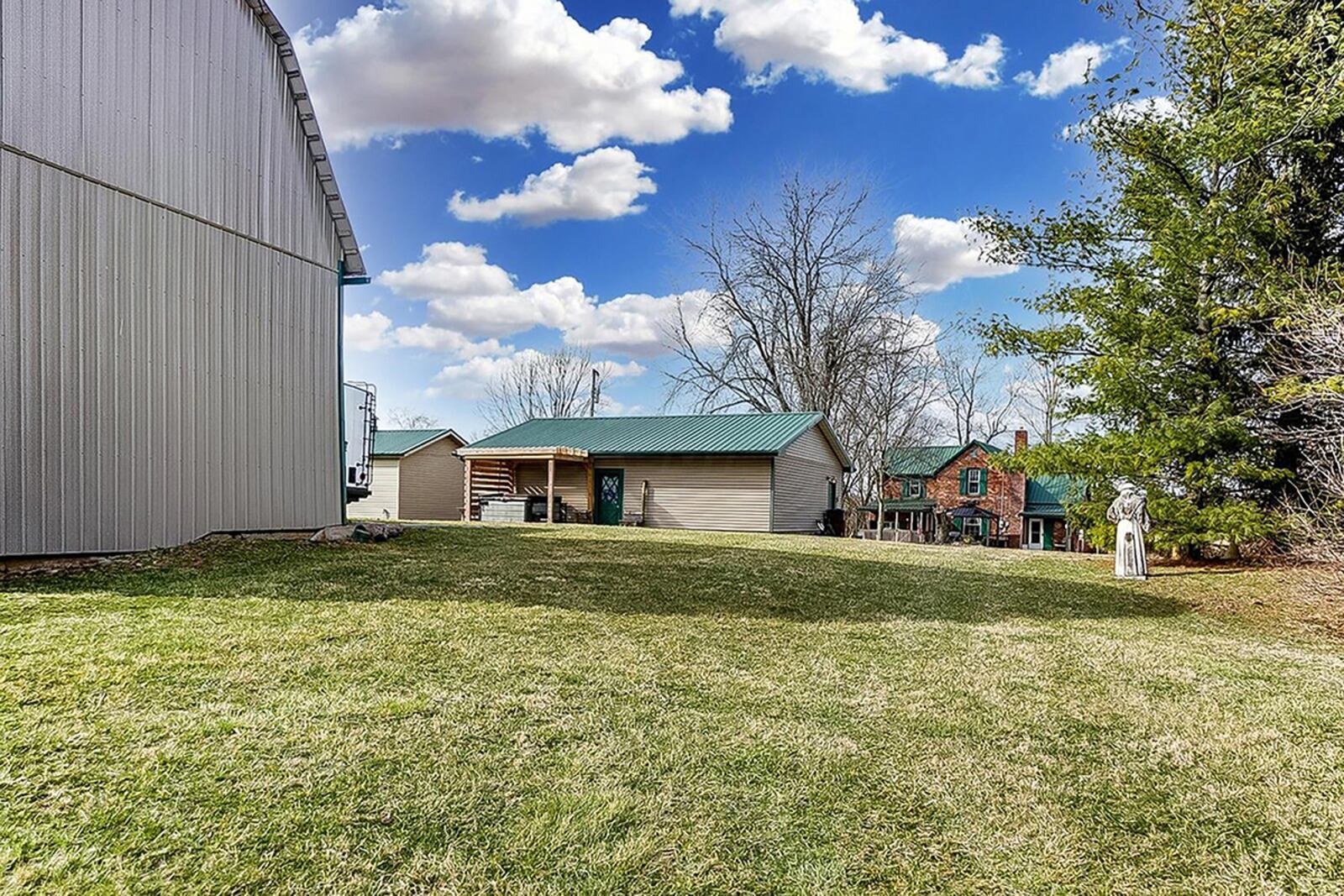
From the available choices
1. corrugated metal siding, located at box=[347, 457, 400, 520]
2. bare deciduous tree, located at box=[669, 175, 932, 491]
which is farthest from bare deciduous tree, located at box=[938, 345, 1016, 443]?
corrugated metal siding, located at box=[347, 457, 400, 520]

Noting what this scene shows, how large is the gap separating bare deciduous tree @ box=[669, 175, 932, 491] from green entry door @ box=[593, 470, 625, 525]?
7.81 meters

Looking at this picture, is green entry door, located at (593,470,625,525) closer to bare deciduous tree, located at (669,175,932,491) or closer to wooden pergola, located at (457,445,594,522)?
wooden pergola, located at (457,445,594,522)

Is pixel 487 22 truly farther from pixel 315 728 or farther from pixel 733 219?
pixel 733 219

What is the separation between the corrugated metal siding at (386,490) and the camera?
24.8 m

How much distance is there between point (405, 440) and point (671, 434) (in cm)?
1016

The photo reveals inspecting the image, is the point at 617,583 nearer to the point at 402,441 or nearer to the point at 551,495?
the point at 551,495

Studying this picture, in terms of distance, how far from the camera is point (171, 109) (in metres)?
8.39

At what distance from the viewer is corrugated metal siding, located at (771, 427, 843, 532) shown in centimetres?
2089

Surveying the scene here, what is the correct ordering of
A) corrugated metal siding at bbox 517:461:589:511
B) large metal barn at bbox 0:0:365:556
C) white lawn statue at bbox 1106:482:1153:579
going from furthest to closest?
corrugated metal siding at bbox 517:461:589:511
white lawn statue at bbox 1106:482:1153:579
large metal barn at bbox 0:0:365:556

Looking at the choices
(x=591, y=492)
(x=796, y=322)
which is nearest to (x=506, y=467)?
(x=591, y=492)

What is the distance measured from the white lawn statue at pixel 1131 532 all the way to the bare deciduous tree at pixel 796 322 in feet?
60.8

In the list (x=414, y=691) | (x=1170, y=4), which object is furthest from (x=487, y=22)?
(x=414, y=691)

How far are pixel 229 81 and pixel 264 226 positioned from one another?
1692 mm

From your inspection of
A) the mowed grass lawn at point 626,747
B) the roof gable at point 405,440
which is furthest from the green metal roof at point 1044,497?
the mowed grass lawn at point 626,747
